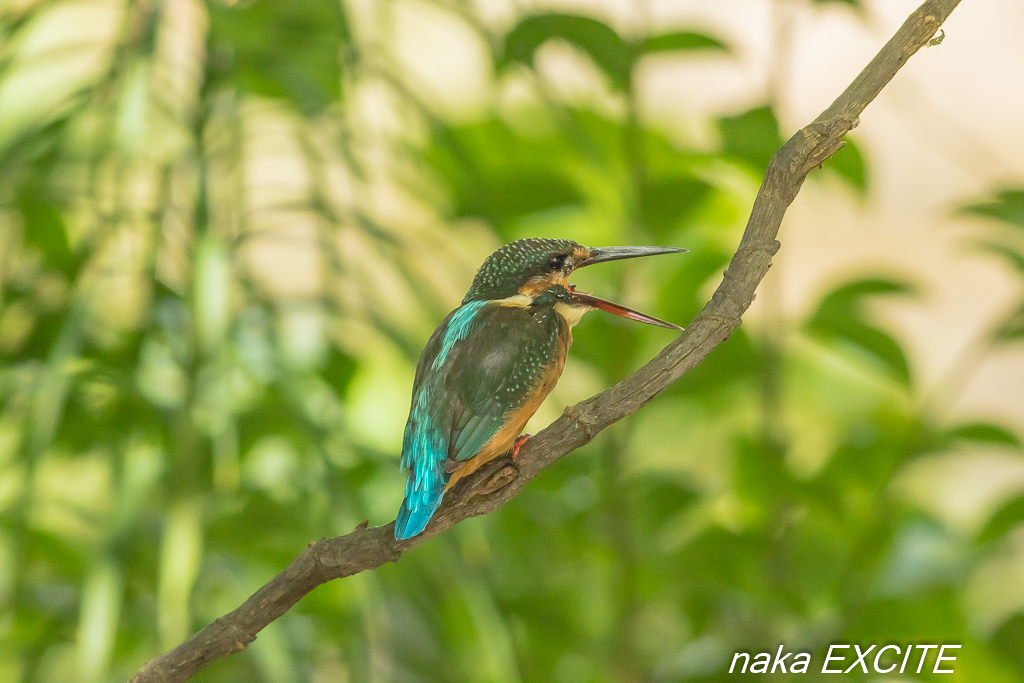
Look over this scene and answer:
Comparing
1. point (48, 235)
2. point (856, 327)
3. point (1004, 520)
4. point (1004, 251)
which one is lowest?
point (48, 235)

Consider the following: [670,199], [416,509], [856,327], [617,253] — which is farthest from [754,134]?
[416,509]

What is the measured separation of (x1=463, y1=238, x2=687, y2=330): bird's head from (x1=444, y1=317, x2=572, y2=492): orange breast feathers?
0.02 metres

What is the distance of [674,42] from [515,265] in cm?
49

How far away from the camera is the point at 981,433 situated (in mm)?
831

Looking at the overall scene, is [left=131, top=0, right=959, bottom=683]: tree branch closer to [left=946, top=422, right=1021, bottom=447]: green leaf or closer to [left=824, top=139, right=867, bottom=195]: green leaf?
[left=824, top=139, right=867, bottom=195]: green leaf

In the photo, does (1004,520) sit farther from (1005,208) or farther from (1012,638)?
(1005,208)

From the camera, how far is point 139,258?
86 cm

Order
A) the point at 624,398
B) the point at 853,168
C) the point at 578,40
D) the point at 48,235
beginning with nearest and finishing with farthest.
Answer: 1. the point at 624,398
2. the point at 578,40
3. the point at 853,168
4. the point at 48,235

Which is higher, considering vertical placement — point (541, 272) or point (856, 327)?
point (541, 272)

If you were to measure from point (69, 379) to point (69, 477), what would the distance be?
1.40ft

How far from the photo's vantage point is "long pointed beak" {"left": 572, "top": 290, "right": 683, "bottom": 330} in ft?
1.08

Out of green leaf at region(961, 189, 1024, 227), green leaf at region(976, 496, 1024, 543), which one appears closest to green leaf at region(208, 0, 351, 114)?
green leaf at region(961, 189, 1024, 227)

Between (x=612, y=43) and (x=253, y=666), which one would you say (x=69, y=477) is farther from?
(x=612, y=43)

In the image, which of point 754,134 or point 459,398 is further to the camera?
point 754,134
